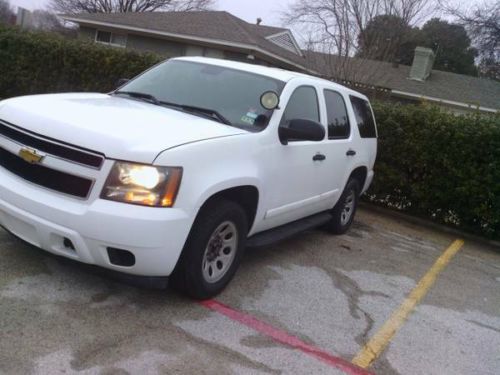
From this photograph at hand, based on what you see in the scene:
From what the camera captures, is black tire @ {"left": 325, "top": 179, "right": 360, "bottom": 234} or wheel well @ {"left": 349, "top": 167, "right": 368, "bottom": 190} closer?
black tire @ {"left": 325, "top": 179, "right": 360, "bottom": 234}

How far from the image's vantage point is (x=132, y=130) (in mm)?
3445

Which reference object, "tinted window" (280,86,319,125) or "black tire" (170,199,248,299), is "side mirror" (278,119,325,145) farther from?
A: "black tire" (170,199,248,299)

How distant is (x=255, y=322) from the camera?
3811mm

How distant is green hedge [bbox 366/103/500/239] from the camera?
7.75m

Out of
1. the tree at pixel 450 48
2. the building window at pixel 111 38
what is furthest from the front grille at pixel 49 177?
the tree at pixel 450 48

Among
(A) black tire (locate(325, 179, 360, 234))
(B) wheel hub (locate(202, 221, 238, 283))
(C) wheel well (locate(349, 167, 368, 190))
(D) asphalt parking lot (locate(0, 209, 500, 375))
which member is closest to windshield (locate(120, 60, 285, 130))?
(B) wheel hub (locate(202, 221, 238, 283))

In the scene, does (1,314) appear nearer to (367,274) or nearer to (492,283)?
(367,274)

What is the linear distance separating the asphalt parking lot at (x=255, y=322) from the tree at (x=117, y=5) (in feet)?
136

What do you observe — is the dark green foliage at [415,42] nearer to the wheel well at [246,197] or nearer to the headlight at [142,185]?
the wheel well at [246,197]

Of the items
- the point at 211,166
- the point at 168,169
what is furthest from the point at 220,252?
the point at 168,169

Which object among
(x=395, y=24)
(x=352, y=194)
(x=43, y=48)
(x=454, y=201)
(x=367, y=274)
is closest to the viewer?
(x=367, y=274)

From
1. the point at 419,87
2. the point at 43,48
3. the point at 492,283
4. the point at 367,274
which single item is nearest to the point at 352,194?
the point at 367,274

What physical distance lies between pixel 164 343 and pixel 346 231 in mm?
4001

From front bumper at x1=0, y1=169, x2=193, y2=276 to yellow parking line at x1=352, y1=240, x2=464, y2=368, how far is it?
4.86ft
